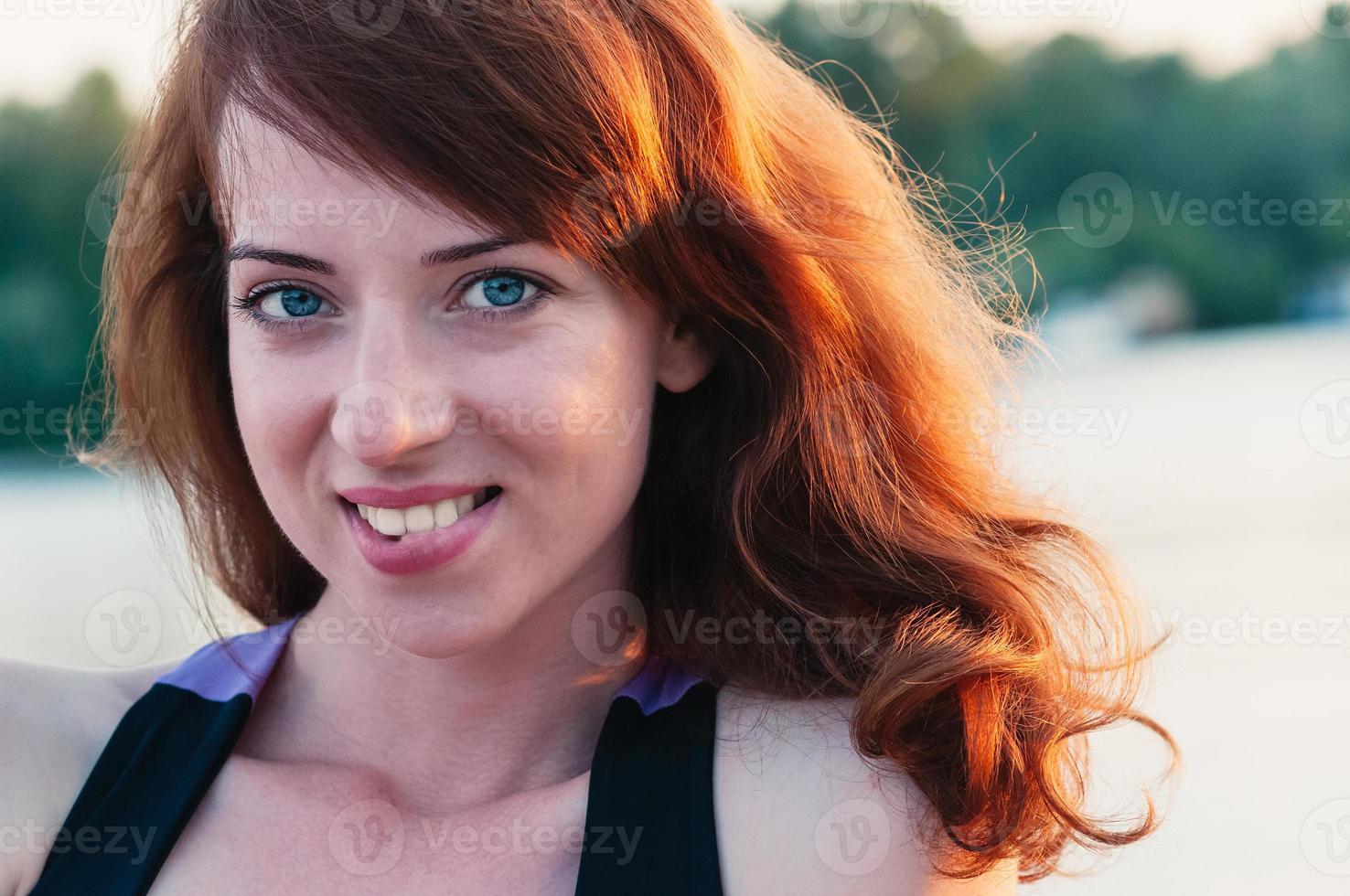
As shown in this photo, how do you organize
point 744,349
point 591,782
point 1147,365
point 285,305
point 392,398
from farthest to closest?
point 1147,365 → point 744,349 → point 591,782 → point 285,305 → point 392,398

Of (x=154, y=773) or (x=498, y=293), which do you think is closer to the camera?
(x=498, y=293)

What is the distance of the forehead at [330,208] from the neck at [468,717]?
489 millimetres

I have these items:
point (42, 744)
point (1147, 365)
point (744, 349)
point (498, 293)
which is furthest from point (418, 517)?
point (1147, 365)

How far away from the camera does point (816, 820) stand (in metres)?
Answer: 1.54

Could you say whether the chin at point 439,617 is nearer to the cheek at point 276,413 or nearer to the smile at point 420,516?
the smile at point 420,516

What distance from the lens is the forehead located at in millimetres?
1427

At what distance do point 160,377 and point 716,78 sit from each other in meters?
0.86

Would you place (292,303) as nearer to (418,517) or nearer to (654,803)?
(418,517)

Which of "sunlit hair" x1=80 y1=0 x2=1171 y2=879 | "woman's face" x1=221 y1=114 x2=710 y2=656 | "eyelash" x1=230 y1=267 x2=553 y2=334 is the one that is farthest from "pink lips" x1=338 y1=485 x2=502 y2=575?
"sunlit hair" x1=80 y1=0 x2=1171 y2=879

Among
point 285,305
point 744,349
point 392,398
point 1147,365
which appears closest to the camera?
point 392,398

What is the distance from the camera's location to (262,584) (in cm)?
207

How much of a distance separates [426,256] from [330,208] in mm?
108

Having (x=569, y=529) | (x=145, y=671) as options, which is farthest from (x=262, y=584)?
(x=569, y=529)

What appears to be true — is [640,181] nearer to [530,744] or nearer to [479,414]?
[479,414]
